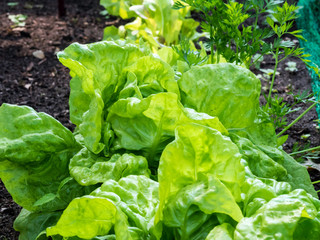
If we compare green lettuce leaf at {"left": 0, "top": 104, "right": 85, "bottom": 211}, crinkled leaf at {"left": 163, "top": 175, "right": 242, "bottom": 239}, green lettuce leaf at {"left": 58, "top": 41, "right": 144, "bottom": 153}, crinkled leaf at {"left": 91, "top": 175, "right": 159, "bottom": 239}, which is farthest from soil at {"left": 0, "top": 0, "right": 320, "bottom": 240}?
crinkled leaf at {"left": 163, "top": 175, "right": 242, "bottom": 239}

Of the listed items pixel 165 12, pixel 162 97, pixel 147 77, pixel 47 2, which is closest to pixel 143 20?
pixel 165 12

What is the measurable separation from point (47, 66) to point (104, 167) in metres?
2.39

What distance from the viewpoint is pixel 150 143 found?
2.11 meters

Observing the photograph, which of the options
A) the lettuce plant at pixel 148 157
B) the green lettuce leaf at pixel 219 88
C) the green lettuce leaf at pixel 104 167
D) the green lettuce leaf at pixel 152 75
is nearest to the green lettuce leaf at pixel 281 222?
the lettuce plant at pixel 148 157

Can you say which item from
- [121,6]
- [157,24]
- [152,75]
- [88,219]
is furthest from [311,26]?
[88,219]

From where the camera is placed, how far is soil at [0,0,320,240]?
11.1 ft

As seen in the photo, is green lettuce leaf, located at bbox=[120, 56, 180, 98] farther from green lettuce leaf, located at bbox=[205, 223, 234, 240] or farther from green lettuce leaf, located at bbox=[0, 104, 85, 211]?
green lettuce leaf, located at bbox=[205, 223, 234, 240]

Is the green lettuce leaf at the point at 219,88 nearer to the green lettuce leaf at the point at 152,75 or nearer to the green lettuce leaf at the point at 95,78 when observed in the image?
the green lettuce leaf at the point at 152,75

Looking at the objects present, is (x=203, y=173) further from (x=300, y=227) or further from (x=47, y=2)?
(x=47, y=2)

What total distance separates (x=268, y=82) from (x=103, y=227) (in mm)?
2742

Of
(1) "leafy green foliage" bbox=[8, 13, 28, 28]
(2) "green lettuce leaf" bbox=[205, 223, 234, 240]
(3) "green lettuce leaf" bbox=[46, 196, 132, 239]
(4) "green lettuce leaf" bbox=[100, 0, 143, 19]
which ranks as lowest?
(1) "leafy green foliage" bbox=[8, 13, 28, 28]

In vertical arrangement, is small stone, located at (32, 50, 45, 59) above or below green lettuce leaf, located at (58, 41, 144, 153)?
below

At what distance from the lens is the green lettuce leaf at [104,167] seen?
1986 millimetres

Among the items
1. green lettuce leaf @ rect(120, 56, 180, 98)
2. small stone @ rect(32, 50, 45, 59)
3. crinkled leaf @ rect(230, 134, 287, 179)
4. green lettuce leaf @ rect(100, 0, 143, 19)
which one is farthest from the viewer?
green lettuce leaf @ rect(100, 0, 143, 19)
